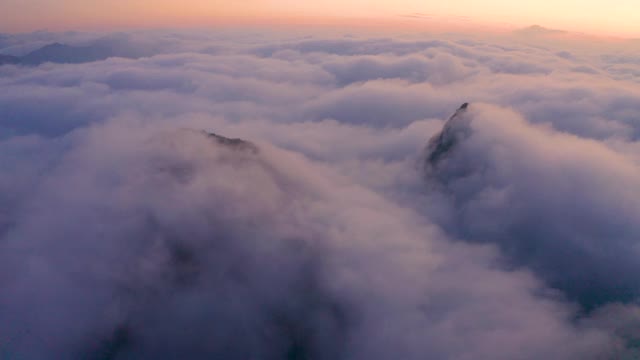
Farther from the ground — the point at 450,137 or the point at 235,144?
the point at 450,137

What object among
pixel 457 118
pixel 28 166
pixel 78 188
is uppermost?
pixel 457 118

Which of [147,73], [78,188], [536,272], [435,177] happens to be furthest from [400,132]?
[147,73]

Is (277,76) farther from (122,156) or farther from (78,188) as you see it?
(78,188)

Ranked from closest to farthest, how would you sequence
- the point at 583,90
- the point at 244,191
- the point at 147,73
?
the point at 244,191 < the point at 583,90 < the point at 147,73

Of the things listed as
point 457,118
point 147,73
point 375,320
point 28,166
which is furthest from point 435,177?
point 147,73

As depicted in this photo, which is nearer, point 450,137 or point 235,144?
point 235,144

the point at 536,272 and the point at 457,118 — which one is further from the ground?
the point at 457,118

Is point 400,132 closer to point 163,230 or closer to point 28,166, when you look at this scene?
point 163,230

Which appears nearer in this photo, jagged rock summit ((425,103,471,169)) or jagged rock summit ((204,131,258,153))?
jagged rock summit ((425,103,471,169))

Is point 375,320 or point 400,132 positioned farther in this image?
point 400,132

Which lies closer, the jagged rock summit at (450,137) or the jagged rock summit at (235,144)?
the jagged rock summit at (450,137)

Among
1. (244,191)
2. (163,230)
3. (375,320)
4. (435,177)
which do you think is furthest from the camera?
(435,177)
